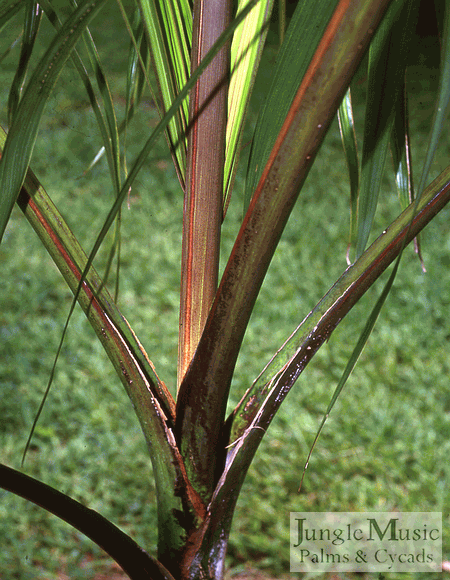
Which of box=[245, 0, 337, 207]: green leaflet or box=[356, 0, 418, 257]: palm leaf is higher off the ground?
box=[356, 0, 418, 257]: palm leaf

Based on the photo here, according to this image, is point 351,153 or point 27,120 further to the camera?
point 351,153

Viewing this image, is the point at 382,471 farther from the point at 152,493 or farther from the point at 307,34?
the point at 307,34

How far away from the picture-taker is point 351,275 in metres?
0.44

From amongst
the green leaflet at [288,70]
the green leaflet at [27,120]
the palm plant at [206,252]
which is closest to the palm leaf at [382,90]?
the palm plant at [206,252]

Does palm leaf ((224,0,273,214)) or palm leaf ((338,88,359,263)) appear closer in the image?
palm leaf ((224,0,273,214))

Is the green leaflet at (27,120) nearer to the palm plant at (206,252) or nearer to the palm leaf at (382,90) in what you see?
the palm plant at (206,252)

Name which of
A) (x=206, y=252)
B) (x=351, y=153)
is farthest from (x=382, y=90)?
(x=206, y=252)

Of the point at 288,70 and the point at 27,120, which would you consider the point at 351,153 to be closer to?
the point at 288,70

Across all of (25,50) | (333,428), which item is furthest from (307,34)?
(333,428)

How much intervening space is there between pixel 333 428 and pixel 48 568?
2.41 ft

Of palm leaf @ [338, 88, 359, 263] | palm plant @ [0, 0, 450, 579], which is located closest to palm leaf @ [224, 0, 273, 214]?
palm plant @ [0, 0, 450, 579]

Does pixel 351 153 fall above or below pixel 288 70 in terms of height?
above

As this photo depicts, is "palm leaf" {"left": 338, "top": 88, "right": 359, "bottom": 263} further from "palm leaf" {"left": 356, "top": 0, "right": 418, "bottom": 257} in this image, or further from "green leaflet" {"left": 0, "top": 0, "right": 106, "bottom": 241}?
"green leaflet" {"left": 0, "top": 0, "right": 106, "bottom": 241}

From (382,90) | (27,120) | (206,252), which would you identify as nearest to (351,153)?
(382,90)
